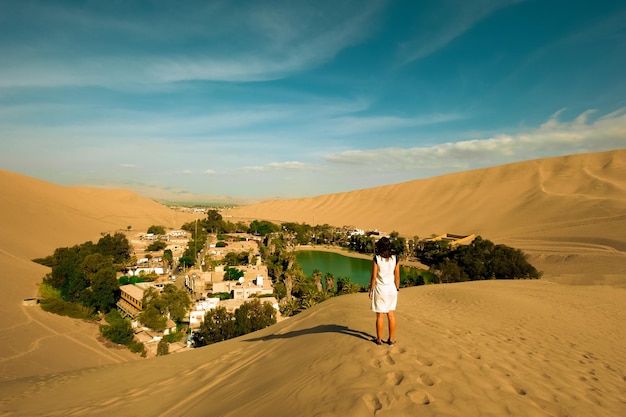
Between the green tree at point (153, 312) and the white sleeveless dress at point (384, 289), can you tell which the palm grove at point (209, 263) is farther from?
the white sleeveless dress at point (384, 289)

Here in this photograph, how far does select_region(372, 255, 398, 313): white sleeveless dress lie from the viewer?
4.16 meters

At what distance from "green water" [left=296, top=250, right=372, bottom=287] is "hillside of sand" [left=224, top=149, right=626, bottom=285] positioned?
17.5m

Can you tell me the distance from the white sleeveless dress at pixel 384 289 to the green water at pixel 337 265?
99.2 feet

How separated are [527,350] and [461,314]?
3442 millimetres

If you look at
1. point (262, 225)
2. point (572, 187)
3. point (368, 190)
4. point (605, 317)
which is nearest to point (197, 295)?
point (605, 317)

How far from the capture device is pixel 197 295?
26641 mm

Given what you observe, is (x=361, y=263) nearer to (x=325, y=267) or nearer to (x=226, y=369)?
(x=325, y=267)

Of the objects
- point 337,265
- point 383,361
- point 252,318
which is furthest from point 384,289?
point 337,265

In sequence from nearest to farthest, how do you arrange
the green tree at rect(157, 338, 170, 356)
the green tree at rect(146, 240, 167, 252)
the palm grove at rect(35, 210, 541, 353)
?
the green tree at rect(157, 338, 170, 356)
the palm grove at rect(35, 210, 541, 353)
the green tree at rect(146, 240, 167, 252)

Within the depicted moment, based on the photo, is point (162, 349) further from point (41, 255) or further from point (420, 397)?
point (41, 255)

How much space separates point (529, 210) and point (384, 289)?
60.9 meters

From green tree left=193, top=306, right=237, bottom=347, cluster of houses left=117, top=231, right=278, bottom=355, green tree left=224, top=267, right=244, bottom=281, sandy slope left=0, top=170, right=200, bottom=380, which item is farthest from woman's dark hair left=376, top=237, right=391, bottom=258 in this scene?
green tree left=224, top=267, right=244, bottom=281

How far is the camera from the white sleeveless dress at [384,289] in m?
4.16

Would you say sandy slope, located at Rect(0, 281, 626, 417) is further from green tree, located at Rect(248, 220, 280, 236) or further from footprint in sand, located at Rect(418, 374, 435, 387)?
green tree, located at Rect(248, 220, 280, 236)
